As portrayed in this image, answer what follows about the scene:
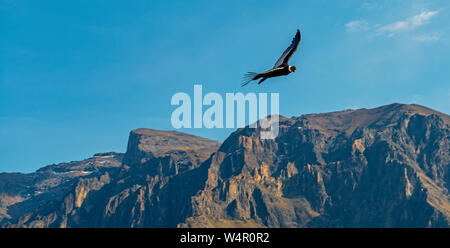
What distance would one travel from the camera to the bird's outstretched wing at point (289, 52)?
163ft

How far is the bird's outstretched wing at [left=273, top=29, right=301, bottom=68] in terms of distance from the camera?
4971 centimetres

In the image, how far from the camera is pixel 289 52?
167ft
